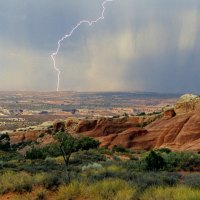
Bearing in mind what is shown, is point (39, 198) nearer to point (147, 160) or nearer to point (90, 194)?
point (90, 194)

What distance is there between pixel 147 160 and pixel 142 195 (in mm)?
11604

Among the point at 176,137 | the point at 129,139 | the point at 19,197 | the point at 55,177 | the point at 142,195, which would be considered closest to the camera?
the point at 142,195

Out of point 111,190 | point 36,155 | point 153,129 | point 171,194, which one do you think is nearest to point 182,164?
point 111,190

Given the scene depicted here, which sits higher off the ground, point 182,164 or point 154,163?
point 154,163

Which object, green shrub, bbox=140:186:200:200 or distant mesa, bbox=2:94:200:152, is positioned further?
distant mesa, bbox=2:94:200:152

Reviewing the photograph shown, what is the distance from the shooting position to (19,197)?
1421cm

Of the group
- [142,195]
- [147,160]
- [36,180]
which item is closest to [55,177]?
[36,180]

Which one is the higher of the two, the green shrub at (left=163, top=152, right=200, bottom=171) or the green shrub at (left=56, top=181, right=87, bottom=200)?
the green shrub at (left=56, top=181, right=87, bottom=200)

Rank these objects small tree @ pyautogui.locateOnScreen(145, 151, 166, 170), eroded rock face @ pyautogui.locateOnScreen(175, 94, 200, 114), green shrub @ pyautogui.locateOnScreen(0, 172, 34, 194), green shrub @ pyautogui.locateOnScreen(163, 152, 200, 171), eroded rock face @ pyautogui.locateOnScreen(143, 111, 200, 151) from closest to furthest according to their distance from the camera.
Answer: green shrub @ pyautogui.locateOnScreen(0, 172, 34, 194)
small tree @ pyautogui.locateOnScreen(145, 151, 166, 170)
green shrub @ pyautogui.locateOnScreen(163, 152, 200, 171)
eroded rock face @ pyautogui.locateOnScreen(143, 111, 200, 151)
eroded rock face @ pyautogui.locateOnScreen(175, 94, 200, 114)

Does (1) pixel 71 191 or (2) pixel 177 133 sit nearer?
(1) pixel 71 191

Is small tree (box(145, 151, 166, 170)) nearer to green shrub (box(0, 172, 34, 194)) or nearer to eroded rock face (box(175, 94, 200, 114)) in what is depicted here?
green shrub (box(0, 172, 34, 194))

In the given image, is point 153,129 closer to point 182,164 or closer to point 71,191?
point 182,164

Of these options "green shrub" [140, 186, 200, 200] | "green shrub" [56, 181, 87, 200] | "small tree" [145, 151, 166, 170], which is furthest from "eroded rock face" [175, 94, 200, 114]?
"green shrub" [140, 186, 200, 200]

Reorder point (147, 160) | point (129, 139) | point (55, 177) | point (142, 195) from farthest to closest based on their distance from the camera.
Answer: point (129, 139) < point (147, 160) < point (55, 177) < point (142, 195)
